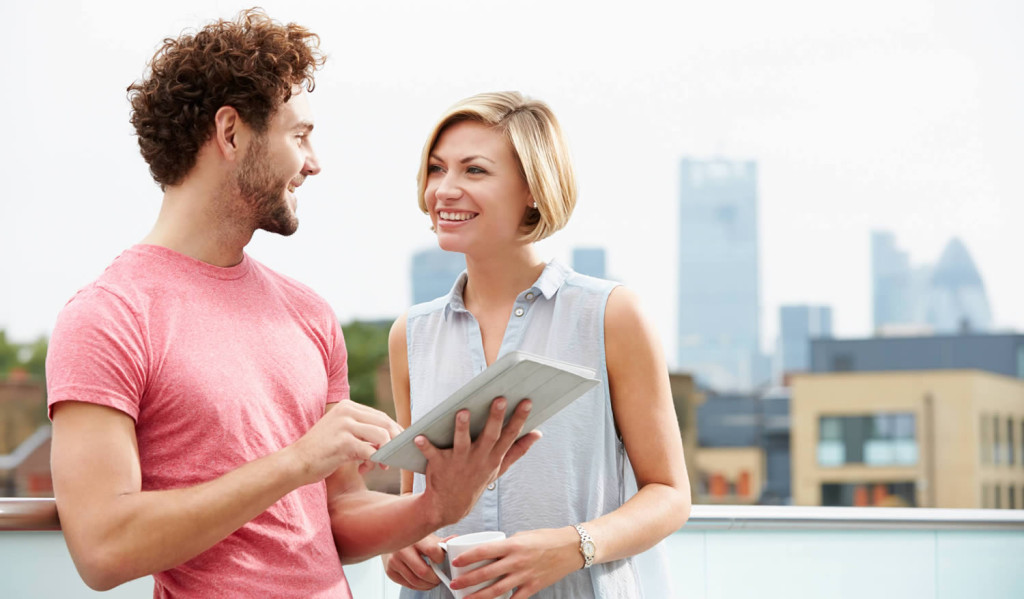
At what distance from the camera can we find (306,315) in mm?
1806

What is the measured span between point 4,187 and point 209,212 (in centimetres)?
8643

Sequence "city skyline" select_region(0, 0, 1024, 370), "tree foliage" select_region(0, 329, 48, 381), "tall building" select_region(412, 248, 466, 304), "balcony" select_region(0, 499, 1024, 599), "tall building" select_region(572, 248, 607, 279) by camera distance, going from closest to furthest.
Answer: "balcony" select_region(0, 499, 1024, 599), "tree foliage" select_region(0, 329, 48, 381), "tall building" select_region(412, 248, 466, 304), "city skyline" select_region(0, 0, 1024, 370), "tall building" select_region(572, 248, 607, 279)

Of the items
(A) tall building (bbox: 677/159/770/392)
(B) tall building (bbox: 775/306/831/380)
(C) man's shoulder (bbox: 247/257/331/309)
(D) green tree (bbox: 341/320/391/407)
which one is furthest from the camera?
(A) tall building (bbox: 677/159/770/392)

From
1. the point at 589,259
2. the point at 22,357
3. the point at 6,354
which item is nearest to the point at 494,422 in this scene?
the point at 6,354

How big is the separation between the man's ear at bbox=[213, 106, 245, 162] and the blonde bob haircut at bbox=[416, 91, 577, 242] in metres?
0.48

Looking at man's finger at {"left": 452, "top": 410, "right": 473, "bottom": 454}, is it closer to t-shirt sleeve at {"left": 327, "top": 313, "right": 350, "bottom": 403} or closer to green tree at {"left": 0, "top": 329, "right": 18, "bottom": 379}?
t-shirt sleeve at {"left": 327, "top": 313, "right": 350, "bottom": 403}

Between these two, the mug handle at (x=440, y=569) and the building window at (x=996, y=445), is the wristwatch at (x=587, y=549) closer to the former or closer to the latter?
the mug handle at (x=440, y=569)

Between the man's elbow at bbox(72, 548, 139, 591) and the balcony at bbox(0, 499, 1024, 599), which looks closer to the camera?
the man's elbow at bbox(72, 548, 139, 591)

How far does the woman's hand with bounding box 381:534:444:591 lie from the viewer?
1908 mm

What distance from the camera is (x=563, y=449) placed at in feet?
6.50

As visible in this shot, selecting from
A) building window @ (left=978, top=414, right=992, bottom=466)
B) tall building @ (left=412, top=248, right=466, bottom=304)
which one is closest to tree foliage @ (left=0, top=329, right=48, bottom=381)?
tall building @ (left=412, top=248, right=466, bottom=304)

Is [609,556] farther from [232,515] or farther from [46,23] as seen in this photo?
[46,23]

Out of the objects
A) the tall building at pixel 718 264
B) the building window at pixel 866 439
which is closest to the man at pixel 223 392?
the building window at pixel 866 439

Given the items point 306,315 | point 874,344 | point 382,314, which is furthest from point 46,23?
point 306,315
